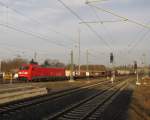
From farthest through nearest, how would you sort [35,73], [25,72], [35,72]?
[35,73] < [35,72] < [25,72]

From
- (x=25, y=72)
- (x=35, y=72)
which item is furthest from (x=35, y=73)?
(x=25, y=72)

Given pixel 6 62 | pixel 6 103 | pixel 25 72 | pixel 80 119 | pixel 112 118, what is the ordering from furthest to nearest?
pixel 6 62 → pixel 25 72 → pixel 6 103 → pixel 112 118 → pixel 80 119

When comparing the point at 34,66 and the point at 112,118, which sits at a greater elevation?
the point at 34,66

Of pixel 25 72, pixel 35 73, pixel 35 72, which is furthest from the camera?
pixel 35 73

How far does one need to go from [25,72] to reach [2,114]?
4411 cm

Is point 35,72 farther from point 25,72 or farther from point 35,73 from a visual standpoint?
point 25,72

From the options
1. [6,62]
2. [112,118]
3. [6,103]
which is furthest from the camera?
[6,62]

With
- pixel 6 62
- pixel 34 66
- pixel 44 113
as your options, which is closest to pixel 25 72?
pixel 34 66

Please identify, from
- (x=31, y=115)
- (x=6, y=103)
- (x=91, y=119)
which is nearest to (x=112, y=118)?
(x=91, y=119)

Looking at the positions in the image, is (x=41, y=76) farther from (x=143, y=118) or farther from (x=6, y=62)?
(x=6, y=62)

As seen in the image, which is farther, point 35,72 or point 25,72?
point 35,72

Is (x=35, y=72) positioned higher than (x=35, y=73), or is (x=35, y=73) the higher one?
(x=35, y=72)

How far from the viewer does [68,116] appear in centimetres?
1675

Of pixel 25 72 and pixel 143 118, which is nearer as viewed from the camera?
pixel 143 118
